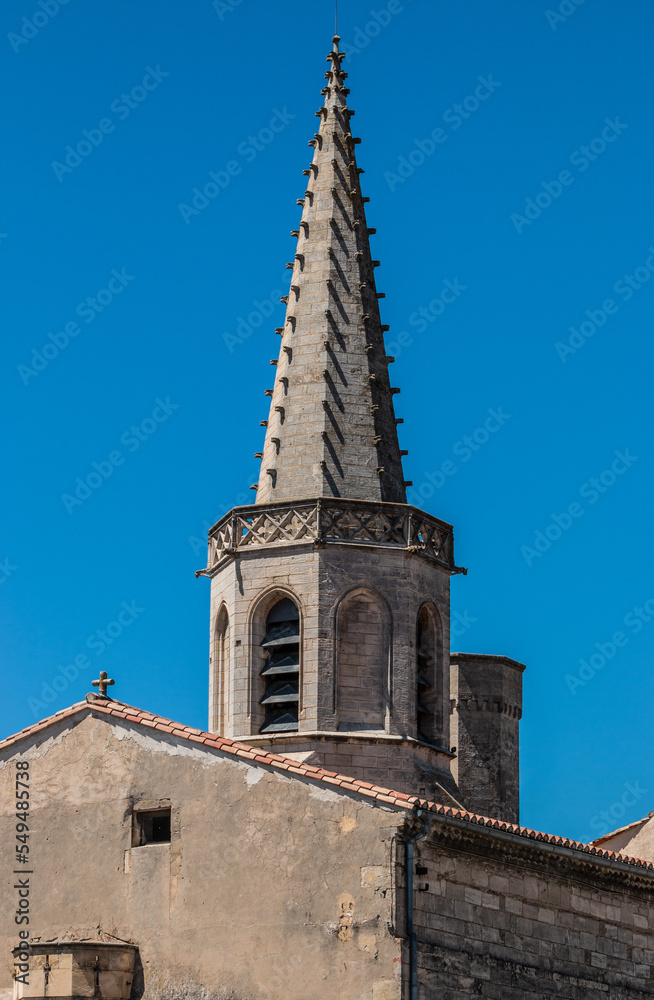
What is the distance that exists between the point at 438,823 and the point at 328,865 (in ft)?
4.74

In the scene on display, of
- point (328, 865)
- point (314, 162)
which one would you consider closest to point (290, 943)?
point (328, 865)

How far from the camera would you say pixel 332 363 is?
3453 cm

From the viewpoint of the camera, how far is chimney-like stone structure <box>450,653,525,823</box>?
36.9 m

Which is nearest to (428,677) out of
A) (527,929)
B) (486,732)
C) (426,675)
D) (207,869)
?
(426,675)

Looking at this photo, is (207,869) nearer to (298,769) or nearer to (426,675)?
(298,769)

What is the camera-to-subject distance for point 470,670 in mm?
37438

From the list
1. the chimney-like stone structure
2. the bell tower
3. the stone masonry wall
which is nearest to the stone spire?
the bell tower

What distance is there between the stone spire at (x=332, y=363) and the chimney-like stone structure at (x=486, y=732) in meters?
4.85

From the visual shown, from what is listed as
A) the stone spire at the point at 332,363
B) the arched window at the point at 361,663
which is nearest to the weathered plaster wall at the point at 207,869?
the arched window at the point at 361,663

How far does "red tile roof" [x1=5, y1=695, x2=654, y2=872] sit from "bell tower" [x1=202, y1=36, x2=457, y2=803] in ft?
16.6

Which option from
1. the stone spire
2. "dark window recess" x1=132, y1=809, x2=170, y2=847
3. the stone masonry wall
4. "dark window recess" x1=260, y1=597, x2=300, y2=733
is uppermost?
the stone spire

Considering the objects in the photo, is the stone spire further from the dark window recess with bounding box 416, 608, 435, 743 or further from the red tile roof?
the red tile roof

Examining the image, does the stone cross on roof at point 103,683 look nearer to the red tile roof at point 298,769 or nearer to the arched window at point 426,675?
the red tile roof at point 298,769

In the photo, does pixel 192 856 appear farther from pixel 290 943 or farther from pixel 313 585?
pixel 313 585
